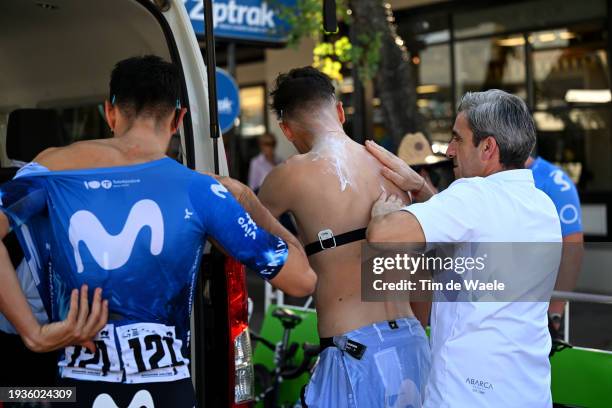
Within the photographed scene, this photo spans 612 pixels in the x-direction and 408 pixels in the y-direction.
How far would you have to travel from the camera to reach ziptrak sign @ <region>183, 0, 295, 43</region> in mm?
9172

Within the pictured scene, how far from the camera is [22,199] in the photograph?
7.84ft

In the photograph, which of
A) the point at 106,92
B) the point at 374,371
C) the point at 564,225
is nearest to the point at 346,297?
the point at 374,371

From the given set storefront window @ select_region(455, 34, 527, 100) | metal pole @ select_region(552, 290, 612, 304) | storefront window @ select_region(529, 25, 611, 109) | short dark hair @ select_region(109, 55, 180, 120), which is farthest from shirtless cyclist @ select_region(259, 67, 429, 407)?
storefront window @ select_region(455, 34, 527, 100)

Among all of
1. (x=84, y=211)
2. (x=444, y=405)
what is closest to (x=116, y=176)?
(x=84, y=211)

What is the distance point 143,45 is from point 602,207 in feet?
27.1

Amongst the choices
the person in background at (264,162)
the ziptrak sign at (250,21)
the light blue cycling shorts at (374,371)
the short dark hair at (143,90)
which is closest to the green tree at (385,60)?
the ziptrak sign at (250,21)

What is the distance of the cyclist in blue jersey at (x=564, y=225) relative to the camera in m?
5.08

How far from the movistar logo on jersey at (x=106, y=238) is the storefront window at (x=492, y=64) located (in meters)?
9.75

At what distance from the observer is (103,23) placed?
420cm

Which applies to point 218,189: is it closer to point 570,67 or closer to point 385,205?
point 385,205

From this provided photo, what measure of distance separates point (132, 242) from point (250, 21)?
24.4ft

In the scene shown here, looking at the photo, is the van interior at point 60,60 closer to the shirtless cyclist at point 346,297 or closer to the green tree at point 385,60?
the shirtless cyclist at point 346,297

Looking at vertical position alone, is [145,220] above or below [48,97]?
below

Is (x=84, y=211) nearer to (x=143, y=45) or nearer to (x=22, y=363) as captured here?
(x=22, y=363)
